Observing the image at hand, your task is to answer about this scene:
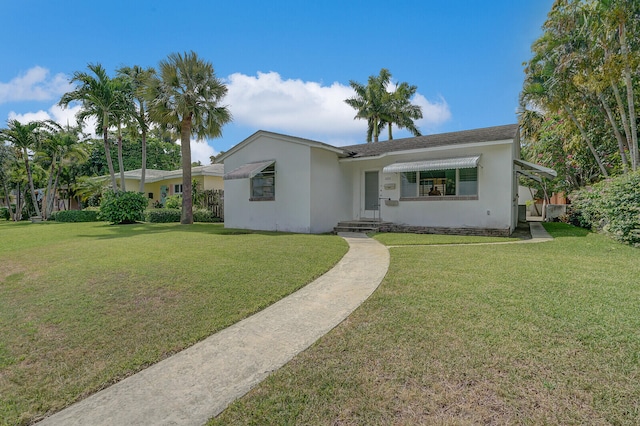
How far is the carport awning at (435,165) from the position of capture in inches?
531

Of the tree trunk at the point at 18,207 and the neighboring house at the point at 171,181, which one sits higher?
the neighboring house at the point at 171,181

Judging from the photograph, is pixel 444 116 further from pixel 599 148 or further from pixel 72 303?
pixel 72 303

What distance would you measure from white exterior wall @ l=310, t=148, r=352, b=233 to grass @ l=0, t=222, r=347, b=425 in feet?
19.8

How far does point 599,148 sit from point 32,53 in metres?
32.0

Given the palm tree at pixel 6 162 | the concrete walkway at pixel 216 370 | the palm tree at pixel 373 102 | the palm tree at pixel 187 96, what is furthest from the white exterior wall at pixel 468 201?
the palm tree at pixel 6 162

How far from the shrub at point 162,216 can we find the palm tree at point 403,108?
26.8 m

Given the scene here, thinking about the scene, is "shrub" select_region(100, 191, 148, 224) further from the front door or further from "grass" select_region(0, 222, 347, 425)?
the front door

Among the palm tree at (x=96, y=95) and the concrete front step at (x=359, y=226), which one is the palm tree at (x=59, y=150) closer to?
the palm tree at (x=96, y=95)

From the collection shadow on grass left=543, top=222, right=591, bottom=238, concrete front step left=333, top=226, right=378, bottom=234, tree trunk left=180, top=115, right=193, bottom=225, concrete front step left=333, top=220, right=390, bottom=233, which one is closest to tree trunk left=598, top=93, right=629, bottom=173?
shadow on grass left=543, top=222, right=591, bottom=238

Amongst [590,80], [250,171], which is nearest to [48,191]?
[250,171]

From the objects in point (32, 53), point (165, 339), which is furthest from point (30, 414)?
point (32, 53)

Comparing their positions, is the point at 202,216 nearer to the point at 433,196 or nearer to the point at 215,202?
the point at 215,202

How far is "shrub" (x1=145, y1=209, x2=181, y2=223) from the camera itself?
23188mm

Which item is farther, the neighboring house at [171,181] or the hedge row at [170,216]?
the neighboring house at [171,181]
